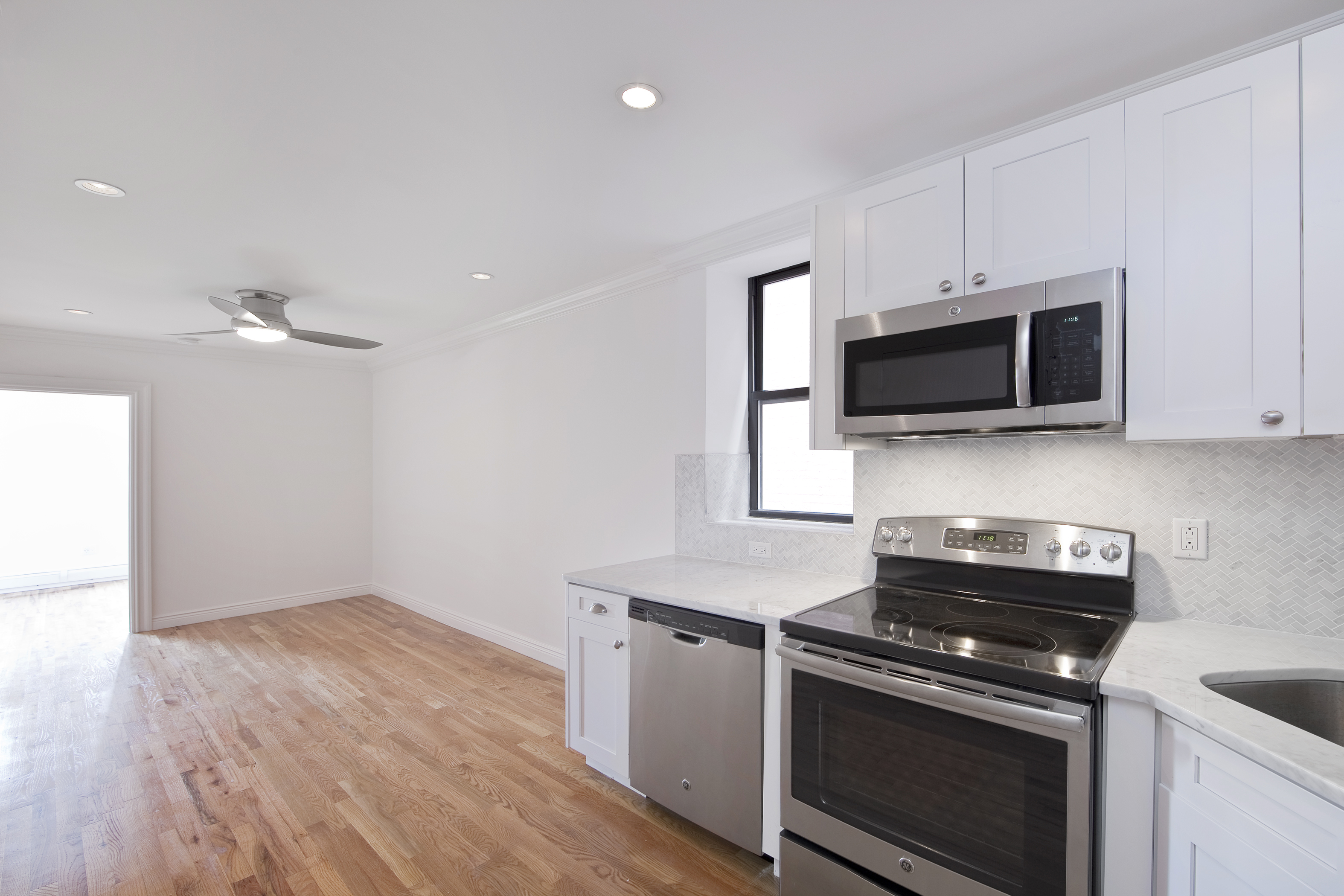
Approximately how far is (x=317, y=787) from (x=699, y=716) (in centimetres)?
180

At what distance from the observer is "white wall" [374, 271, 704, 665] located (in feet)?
11.3

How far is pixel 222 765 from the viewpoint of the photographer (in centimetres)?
291

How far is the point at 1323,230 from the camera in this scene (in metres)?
1.40

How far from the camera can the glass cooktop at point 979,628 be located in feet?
5.04

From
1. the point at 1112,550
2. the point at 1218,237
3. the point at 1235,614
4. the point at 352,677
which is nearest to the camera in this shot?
the point at 1218,237

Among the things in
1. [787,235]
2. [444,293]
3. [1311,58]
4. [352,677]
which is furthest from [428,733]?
[1311,58]

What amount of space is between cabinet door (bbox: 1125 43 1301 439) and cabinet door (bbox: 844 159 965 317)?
0.45m

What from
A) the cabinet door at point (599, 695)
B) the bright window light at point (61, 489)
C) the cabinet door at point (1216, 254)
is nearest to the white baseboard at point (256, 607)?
the bright window light at point (61, 489)

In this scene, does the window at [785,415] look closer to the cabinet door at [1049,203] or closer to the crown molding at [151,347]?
the cabinet door at [1049,203]

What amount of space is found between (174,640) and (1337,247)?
6.81 metres

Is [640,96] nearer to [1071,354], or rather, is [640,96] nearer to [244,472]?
[1071,354]

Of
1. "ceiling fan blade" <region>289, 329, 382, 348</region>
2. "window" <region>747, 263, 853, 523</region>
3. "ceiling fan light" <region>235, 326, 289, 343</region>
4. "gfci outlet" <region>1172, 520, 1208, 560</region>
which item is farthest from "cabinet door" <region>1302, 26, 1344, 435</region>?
"ceiling fan light" <region>235, 326, 289, 343</region>

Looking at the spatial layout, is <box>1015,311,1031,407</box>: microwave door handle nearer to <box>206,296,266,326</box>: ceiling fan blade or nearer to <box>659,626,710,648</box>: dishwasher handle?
<box>659,626,710,648</box>: dishwasher handle

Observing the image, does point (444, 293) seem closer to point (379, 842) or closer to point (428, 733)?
point (428, 733)
